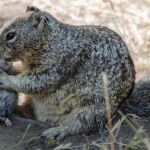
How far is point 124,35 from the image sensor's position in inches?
316

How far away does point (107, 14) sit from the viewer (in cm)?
834

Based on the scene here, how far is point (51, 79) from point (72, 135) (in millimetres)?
600

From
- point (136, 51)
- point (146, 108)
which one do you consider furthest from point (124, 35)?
point (146, 108)

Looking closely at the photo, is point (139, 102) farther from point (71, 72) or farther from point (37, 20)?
point (37, 20)

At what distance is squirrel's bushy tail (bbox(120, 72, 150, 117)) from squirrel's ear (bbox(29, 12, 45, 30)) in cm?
119

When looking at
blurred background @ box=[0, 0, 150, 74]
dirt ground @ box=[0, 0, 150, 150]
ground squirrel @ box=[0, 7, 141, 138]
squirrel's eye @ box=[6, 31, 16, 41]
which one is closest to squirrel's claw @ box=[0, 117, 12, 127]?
ground squirrel @ box=[0, 7, 141, 138]

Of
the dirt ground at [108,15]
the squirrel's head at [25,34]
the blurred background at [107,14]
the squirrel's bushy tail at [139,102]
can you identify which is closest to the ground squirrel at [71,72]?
the squirrel's head at [25,34]

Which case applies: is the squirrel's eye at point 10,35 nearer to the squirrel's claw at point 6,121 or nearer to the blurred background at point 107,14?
the squirrel's claw at point 6,121

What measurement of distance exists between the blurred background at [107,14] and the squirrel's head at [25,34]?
1.94 metres

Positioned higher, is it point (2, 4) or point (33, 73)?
point (2, 4)

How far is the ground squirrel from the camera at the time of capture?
6.01 metres

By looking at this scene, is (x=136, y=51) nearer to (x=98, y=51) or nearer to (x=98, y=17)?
(x=98, y=17)

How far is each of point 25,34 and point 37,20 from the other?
0.21m

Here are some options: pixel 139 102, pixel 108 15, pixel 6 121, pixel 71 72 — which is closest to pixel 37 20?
pixel 71 72
